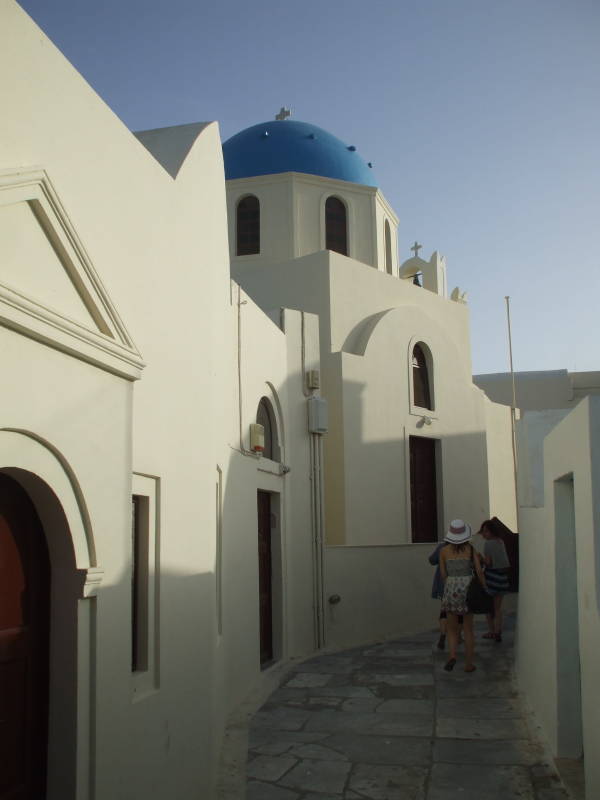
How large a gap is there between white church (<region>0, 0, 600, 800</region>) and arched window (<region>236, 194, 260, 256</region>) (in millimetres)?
3795

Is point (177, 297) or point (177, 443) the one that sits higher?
point (177, 297)

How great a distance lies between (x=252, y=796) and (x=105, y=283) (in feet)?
11.7

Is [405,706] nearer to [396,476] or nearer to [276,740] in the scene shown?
[276,740]

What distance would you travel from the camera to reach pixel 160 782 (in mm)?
4812

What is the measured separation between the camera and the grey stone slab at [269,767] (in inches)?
230

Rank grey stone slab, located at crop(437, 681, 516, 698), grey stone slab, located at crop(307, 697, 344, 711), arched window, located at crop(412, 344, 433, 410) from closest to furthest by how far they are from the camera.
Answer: grey stone slab, located at crop(307, 697, 344, 711)
grey stone slab, located at crop(437, 681, 516, 698)
arched window, located at crop(412, 344, 433, 410)

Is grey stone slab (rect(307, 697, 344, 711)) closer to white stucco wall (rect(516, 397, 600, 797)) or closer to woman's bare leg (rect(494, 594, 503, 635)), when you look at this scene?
white stucco wall (rect(516, 397, 600, 797))

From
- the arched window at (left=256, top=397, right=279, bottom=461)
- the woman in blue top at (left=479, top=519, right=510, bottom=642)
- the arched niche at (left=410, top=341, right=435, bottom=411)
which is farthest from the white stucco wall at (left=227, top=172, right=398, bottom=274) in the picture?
the woman in blue top at (left=479, top=519, right=510, bottom=642)

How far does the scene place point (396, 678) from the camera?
855 cm

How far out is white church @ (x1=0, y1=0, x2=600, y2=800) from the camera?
12.3ft

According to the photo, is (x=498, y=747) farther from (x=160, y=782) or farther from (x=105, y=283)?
(x=105, y=283)

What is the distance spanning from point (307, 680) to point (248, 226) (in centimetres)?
864

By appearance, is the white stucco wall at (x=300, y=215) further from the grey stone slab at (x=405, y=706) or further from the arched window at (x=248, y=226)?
the grey stone slab at (x=405, y=706)

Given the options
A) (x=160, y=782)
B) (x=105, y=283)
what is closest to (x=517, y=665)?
(x=160, y=782)
